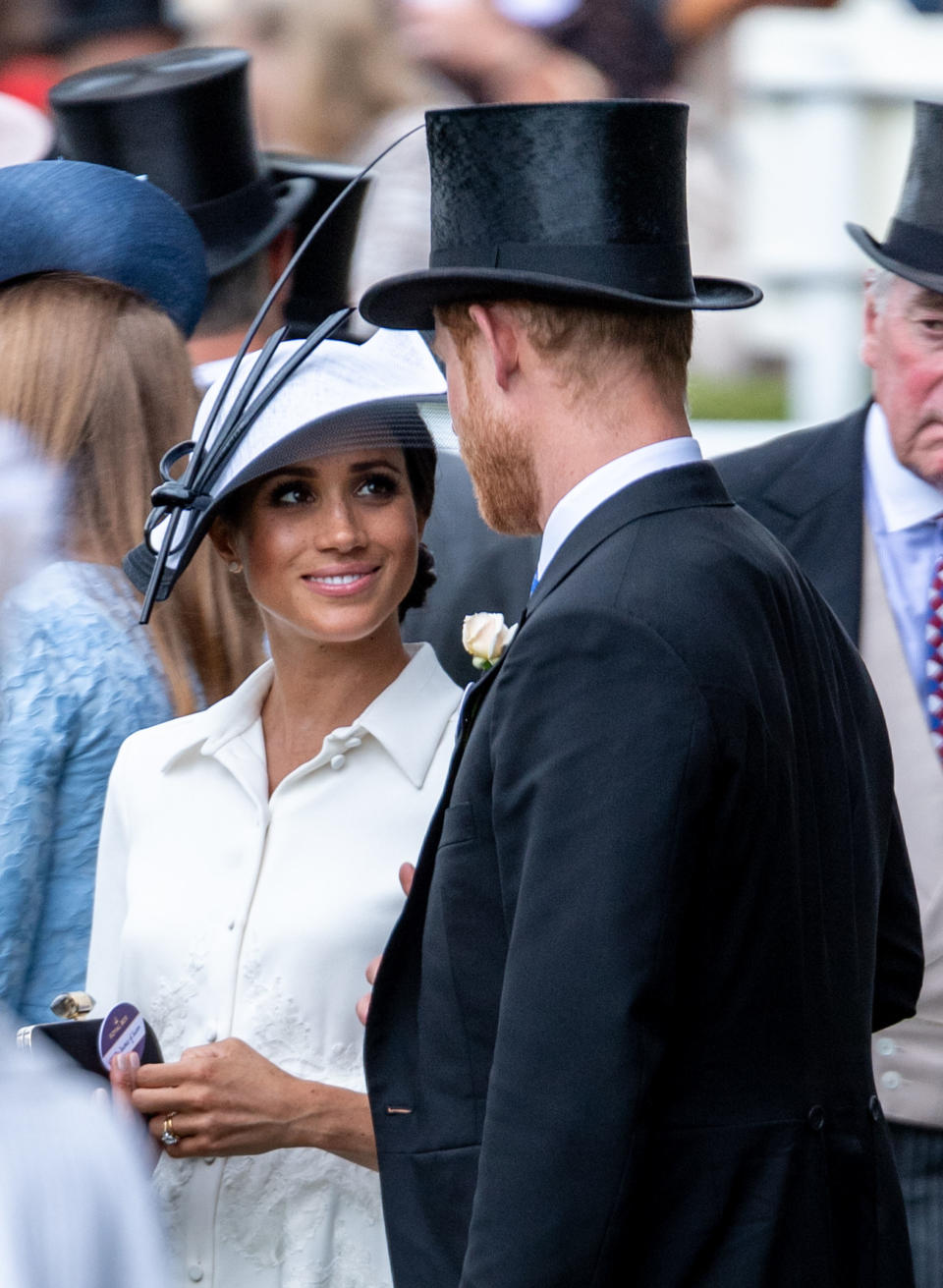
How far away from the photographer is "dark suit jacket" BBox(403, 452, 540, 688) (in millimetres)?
3186

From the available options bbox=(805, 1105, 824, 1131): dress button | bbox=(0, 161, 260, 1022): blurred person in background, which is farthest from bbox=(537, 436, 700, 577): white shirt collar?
bbox=(0, 161, 260, 1022): blurred person in background

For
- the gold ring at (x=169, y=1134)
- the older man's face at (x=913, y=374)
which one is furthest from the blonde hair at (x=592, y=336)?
the older man's face at (x=913, y=374)

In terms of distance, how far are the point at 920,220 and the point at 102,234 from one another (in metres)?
1.34

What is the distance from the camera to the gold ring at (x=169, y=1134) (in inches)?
84.0

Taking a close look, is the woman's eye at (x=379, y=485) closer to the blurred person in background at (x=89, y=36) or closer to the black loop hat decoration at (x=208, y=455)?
the black loop hat decoration at (x=208, y=455)

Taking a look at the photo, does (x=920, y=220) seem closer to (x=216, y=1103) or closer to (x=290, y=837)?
(x=290, y=837)

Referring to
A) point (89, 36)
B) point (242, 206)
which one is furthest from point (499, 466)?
point (89, 36)

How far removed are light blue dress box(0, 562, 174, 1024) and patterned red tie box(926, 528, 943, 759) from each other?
1.17 meters

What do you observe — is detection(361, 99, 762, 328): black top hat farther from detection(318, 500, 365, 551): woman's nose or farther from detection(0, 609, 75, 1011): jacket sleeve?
detection(0, 609, 75, 1011): jacket sleeve

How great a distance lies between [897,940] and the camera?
219cm

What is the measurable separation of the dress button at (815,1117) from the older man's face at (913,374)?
1414 mm

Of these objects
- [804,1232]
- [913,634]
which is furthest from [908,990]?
[913,634]

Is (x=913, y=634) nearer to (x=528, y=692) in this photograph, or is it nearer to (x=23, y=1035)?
(x=528, y=692)

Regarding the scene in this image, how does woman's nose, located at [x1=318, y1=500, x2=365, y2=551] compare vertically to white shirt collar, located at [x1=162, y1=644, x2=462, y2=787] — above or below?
above
